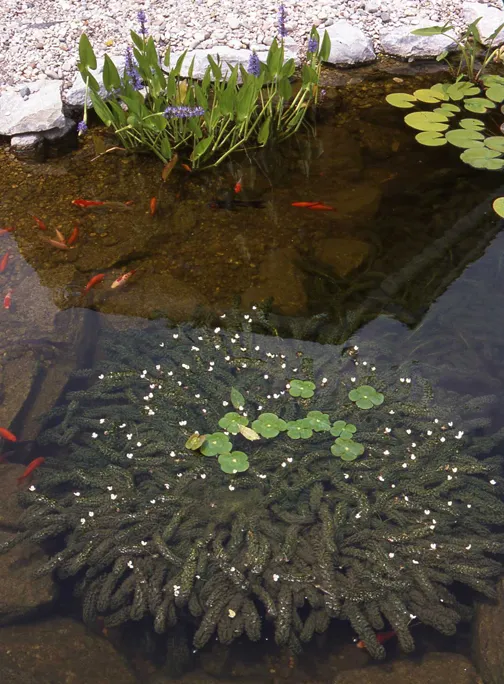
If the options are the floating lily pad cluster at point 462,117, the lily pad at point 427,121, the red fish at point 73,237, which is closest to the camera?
the red fish at point 73,237

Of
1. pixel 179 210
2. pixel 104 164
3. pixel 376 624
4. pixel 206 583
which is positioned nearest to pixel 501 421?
pixel 376 624

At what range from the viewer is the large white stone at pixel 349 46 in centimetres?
613

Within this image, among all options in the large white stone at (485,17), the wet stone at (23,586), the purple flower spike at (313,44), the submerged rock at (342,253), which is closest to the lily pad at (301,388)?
the submerged rock at (342,253)

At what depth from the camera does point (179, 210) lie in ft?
16.0

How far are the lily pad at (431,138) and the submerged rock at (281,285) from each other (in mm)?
1619

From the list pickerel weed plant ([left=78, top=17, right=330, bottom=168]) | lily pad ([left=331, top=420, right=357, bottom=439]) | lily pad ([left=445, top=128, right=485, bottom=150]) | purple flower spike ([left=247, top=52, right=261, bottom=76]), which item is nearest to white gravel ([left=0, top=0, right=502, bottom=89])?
pickerel weed plant ([left=78, top=17, right=330, bottom=168])

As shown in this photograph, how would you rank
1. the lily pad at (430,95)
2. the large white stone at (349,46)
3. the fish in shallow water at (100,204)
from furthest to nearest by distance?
the large white stone at (349,46), the lily pad at (430,95), the fish in shallow water at (100,204)

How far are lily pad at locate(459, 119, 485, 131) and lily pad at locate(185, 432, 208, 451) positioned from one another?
364 cm

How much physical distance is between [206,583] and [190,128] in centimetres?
343

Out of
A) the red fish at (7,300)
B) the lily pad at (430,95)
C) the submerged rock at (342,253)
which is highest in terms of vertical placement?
the lily pad at (430,95)

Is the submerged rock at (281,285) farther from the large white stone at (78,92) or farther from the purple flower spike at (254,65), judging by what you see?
the large white stone at (78,92)

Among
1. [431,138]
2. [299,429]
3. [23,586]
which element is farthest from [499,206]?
[23,586]

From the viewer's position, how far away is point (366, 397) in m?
3.55

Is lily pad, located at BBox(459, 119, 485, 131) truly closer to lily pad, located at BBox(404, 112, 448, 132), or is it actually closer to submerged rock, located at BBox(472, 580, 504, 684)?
lily pad, located at BBox(404, 112, 448, 132)
